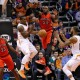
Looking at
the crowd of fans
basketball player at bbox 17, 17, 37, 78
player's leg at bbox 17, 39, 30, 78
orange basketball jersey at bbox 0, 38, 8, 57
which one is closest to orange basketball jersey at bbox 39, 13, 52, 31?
the crowd of fans

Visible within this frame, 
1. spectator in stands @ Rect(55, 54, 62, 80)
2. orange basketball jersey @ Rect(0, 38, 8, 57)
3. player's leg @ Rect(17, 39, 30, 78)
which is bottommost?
spectator in stands @ Rect(55, 54, 62, 80)

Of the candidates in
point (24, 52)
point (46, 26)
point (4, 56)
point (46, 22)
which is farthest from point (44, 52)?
point (4, 56)

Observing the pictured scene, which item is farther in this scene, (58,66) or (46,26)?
(46,26)

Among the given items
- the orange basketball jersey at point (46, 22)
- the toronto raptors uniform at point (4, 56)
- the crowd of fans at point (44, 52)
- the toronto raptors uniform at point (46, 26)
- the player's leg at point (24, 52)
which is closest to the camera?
the toronto raptors uniform at point (4, 56)

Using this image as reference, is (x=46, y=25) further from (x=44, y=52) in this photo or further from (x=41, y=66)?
(x=41, y=66)

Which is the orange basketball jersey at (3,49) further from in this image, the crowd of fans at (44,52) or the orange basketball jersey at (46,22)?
the orange basketball jersey at (46,22)

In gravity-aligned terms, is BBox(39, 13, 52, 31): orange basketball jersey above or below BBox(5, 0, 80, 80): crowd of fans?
above

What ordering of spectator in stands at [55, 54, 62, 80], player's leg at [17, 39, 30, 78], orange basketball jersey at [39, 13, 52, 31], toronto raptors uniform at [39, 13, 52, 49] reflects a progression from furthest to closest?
orange basketball jersey at [39, 13, 52, 31], toronto raptors uniform at [39, 13, 52, 49], spectator in stands at [55, 54, 62, 80], player's leg at [17, 39, 30, 78]

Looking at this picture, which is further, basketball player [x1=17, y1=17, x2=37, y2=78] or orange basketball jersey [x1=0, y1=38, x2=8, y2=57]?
basketball player [x1=17, y1=17, x2=37, y2=78]

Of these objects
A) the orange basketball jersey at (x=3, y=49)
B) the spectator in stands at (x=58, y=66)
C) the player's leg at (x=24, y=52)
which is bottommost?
the spectator in stands at (x=58, y=66)

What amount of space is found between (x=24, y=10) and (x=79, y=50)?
5.35 m

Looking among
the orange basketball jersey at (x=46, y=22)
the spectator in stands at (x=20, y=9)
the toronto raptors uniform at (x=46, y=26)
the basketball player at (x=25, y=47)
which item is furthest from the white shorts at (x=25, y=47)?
the spectator in stands at (x=20, y=9)

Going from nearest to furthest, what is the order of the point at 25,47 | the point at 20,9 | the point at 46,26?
1. the point at 25,47
2. the point at 46,26
3. the point at 20,9

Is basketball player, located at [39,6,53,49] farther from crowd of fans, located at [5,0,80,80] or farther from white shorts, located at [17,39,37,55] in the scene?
white shorts, located at [17,39,37,55]
